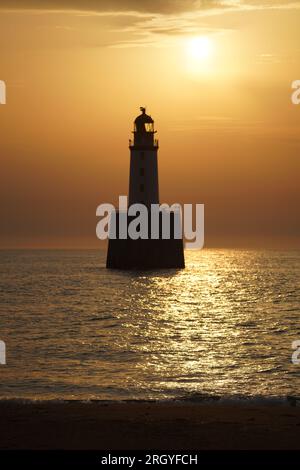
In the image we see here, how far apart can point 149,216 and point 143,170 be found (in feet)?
12.4

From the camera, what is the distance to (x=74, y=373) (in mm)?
21734

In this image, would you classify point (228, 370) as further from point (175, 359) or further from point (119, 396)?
point (119, 396)

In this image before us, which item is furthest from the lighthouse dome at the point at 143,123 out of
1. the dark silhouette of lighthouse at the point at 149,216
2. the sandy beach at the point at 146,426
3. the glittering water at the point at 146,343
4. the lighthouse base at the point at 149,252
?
the sandy beach at the point at 146,426

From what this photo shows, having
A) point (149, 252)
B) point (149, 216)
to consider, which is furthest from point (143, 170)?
point (149, 252)

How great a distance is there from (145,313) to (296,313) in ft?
25.8

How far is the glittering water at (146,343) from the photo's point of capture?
776 inches

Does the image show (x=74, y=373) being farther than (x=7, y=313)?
No

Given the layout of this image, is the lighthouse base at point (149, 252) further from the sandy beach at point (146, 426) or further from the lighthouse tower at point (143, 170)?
the sandy beach at point (146, 426)

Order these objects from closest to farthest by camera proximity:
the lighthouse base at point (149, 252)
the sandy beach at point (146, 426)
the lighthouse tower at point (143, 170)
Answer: the sandy beach at point (146, 426)
the lighthouse tower at point (143, 170)
the lighthouse base at point (149, 252)

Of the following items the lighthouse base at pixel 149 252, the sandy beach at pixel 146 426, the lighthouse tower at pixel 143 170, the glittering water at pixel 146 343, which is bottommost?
the sandy beach at pixel 146 426

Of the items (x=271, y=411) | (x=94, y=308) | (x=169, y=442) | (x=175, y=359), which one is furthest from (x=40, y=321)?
(x=169, y=442)

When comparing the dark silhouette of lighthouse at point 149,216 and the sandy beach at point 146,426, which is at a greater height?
the dark silhouette of lighthouse at point 149,216

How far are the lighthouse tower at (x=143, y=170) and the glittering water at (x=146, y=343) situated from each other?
1090 cm

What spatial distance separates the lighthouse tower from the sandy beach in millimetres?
49874
